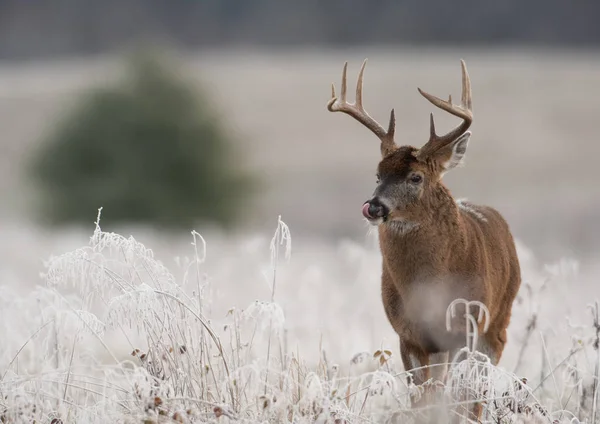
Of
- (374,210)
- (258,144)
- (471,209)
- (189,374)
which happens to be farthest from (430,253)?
(258,144)

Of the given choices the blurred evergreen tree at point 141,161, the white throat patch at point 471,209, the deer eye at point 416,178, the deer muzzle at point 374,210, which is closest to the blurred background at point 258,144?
the blurred evergreen tree at point 141,161

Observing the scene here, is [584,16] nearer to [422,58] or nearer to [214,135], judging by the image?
[422,58]

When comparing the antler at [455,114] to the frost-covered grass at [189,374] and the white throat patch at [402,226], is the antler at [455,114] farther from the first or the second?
the frost-covered grass at [189,374]

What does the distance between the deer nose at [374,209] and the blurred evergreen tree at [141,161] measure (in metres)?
32.3

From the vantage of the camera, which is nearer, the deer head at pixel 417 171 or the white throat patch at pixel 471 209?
the deer head at pixel 417 171

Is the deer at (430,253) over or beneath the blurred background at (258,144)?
beneath

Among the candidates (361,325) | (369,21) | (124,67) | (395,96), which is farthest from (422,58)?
(361,325)

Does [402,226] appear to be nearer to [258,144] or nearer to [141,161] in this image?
[141,161]

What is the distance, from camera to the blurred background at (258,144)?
36.7m

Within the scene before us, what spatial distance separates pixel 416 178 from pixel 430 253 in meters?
0.50

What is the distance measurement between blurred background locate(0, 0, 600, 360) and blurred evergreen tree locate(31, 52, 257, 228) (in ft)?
0.17

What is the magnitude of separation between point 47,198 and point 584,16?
86.1 metres

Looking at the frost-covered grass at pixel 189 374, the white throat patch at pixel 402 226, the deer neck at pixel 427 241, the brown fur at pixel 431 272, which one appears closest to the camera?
the frost-covered grass at pixel 189 374

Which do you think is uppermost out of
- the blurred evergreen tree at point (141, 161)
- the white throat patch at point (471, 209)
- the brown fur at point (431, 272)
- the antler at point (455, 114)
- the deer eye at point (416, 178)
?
the blurred evergreen tree at point (141, 161)
